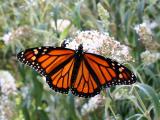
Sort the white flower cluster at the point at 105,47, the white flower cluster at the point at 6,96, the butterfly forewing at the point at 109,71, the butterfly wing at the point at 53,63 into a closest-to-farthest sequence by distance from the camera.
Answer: the butterfly forewing at the point at 109,71 → the white flower cluster at the point at 105,47 → the butterfly wing at the point at 53,63 → the white flower cluster at the point at 6,96

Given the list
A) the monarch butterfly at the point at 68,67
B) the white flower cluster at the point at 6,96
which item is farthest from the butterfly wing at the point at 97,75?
the white flower cluster at the point at 6,96

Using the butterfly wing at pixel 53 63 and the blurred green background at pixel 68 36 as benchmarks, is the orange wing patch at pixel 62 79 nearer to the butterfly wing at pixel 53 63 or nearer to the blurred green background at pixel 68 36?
the butterfly wing at pixel 53 63

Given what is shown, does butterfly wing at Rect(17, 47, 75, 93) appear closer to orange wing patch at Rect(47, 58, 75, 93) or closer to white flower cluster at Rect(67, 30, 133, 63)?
orange wing patch at Rect(47, 58, 75, 93)

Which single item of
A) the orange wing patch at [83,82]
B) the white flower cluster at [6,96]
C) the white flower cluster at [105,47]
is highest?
the white flower cluster at [105,47]

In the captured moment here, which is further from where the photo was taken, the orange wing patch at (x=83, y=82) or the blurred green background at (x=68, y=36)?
the blurred green background at (x=68, y=36)

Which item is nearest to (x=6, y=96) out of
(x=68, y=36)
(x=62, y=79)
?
(x=68, y=36)

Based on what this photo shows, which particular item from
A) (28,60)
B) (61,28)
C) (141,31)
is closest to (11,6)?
(61,28)
